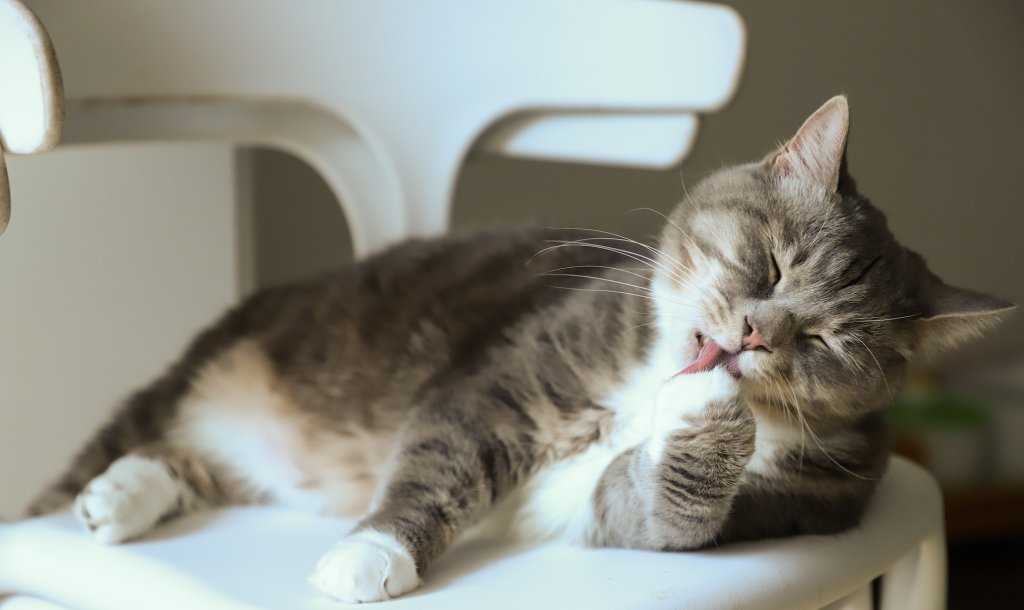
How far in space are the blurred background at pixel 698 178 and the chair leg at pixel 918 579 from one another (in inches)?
22.1

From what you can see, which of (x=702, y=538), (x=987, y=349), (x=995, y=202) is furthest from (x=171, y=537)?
(x=995, y=202)

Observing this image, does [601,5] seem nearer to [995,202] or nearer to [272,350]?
[272,350]

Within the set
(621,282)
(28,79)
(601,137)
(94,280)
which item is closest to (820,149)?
(621,282)

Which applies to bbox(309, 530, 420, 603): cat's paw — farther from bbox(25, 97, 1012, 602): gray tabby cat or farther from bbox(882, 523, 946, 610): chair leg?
bbox(882, 523, 946, 610): chair leg

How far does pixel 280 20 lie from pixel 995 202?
2.46 m

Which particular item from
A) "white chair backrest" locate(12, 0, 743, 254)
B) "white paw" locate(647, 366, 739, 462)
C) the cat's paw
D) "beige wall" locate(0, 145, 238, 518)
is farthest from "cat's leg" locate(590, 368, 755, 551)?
"beige wall" locate(0, 145, 238, 518)

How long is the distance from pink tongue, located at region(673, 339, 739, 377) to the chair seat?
0.18m

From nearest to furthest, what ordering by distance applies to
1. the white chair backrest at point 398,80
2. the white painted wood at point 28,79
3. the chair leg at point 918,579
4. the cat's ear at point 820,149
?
the white painted wood at point 28,79, the cat's ear at point 820,149, the chair leg at point 918,579, the white chair backrest at point 398,80

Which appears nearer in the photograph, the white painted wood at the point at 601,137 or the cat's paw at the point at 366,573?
the cat's paw at the point at 366,573

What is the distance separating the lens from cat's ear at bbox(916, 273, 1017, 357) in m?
1.07

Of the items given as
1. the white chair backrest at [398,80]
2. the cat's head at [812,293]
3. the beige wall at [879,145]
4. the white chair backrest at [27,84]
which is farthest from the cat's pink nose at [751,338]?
the beige wall at [879,145]

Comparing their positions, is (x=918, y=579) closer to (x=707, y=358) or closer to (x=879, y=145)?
(x=707, y=358)

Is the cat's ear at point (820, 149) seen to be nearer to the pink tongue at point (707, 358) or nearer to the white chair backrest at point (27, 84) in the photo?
the pink tongue at point (707, 358)

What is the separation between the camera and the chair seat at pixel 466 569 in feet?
3.10
